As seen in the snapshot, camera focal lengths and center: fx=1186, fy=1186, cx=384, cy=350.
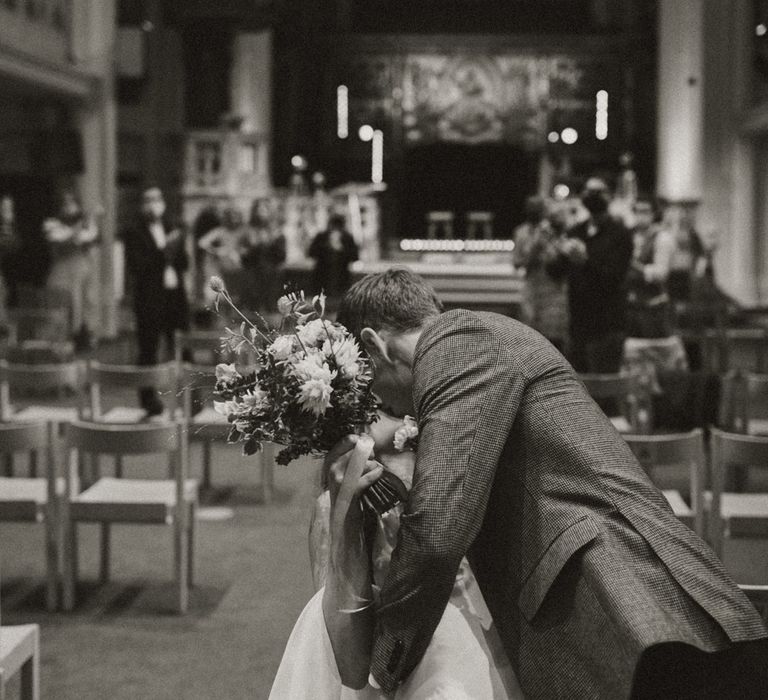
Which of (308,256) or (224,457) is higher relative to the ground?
(308,256)

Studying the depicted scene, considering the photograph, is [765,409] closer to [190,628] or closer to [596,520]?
[190,628]

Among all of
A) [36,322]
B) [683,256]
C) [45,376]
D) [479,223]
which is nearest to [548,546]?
[45,376]

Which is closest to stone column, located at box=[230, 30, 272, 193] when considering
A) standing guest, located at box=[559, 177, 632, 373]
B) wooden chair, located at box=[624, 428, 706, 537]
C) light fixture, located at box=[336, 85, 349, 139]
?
light fixture, located at box=[336, 85, 349, 139]

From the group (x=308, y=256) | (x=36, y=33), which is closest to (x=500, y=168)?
(x=308, y=256)

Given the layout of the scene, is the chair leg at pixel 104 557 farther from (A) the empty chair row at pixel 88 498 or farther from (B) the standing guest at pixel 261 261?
(B) the standing guest at pixel 261 261

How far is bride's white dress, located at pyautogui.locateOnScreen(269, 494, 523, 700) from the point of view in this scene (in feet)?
6.93

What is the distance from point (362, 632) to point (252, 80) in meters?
21.2

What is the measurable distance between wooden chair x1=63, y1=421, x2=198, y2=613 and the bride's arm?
2736mm

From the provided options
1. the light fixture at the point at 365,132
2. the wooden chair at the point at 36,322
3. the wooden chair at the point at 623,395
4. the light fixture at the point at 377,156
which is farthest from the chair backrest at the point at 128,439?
the light fixture at the point at 365,132

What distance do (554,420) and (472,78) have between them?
74.2 feet

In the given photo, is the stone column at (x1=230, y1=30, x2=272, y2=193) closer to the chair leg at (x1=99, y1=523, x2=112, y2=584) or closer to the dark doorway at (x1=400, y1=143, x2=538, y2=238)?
the dark doorway at (x1=400, y1=143, x2=538, y2=238)

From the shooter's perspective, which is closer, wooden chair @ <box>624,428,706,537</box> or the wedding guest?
wooden chair @ <box>624,428,706,537</box>

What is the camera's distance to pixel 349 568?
Answer: 6.70 feet

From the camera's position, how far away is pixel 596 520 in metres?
1.88
